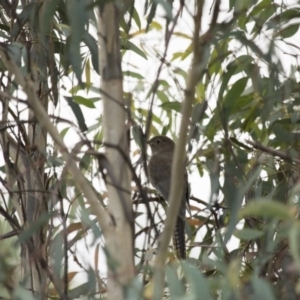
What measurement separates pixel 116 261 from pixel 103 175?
0.21m

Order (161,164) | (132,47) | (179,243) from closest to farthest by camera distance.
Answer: (132,47) < (179,243) < (161,164)

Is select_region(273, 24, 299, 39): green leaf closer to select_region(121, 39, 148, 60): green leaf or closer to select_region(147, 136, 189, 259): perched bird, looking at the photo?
select_region(121, 39, 148, 60): green leaf

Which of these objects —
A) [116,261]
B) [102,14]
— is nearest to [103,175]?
[116,261]

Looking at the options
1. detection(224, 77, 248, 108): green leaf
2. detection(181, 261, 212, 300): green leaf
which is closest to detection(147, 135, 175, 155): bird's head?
detection(224, 77, 248, 108): green leaf

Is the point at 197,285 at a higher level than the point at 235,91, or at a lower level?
lower

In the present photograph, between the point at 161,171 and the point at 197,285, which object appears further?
the point at 161,171

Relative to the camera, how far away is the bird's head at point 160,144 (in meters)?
4.96

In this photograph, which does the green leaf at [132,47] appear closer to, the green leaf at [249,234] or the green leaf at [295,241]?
the green leaf at [249,234]

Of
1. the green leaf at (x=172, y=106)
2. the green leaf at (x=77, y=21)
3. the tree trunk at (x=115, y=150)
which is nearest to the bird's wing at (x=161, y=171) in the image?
the green leaf at (x=172, y=106)

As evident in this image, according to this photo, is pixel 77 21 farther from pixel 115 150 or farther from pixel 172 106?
pixel 172 106

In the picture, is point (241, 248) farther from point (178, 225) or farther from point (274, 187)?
point (178, 225)

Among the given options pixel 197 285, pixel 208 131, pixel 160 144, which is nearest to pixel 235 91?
pixel 208 131

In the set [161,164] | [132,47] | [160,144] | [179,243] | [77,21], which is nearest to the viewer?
[77,21]

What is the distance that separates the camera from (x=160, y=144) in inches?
197
